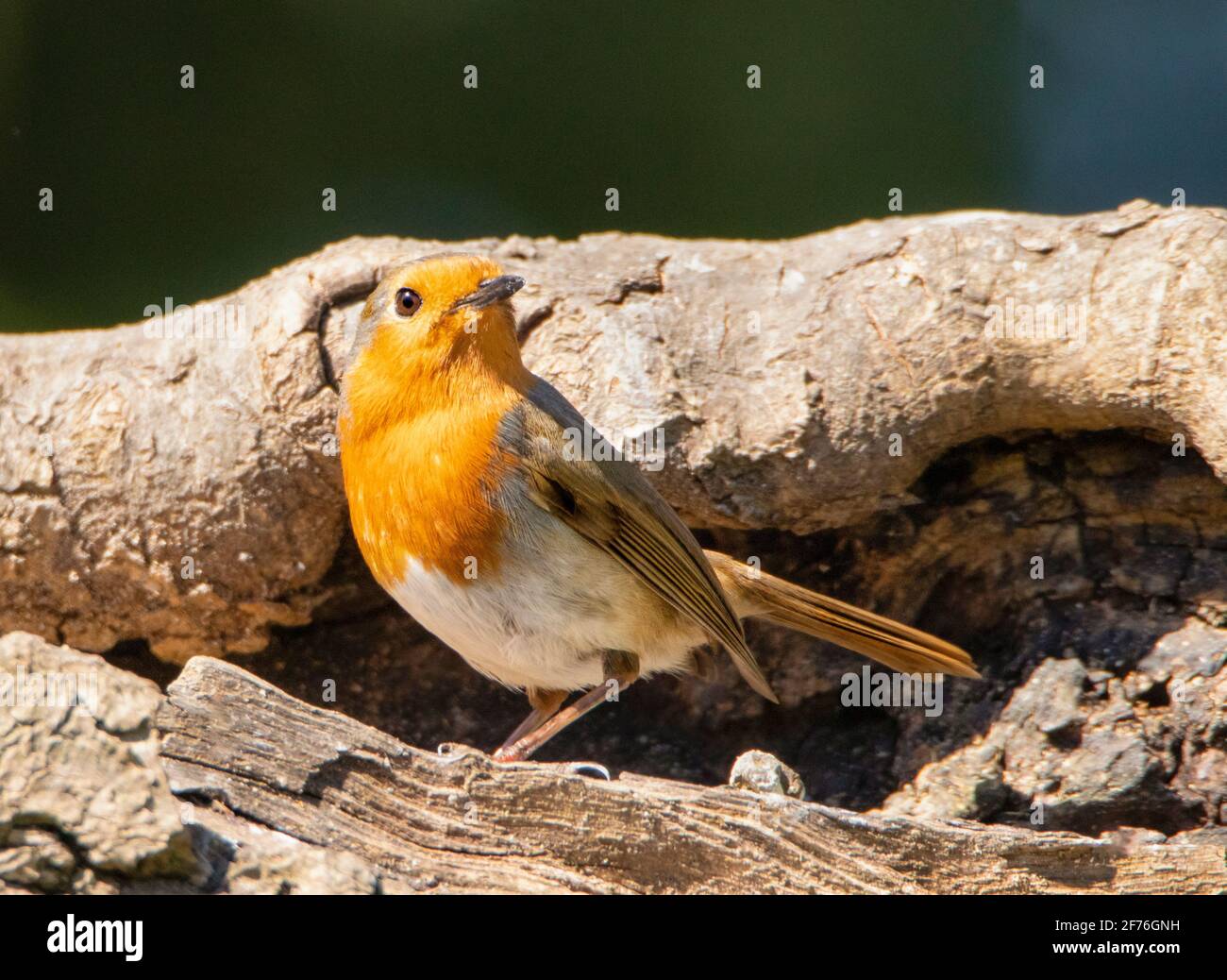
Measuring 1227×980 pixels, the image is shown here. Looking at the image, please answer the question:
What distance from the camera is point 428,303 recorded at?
14.9 ft

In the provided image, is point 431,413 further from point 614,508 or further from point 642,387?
point 642,387

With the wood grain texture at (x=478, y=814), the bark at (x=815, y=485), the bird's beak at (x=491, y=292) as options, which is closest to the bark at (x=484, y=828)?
the wood grain texture at (x=478, y=814)

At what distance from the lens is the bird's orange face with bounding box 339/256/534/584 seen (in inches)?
169

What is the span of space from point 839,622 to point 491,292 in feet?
5.33

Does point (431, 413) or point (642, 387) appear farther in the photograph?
point (642, 387)

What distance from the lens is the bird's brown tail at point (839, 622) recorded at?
15.5 ft

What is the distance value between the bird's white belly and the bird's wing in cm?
7

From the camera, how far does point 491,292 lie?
442 cm

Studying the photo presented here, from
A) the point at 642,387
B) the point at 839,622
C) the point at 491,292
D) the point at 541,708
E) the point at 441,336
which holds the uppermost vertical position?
the point at 491,292

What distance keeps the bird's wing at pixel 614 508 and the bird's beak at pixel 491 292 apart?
0.35 meters

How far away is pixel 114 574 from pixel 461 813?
2139 millimetres

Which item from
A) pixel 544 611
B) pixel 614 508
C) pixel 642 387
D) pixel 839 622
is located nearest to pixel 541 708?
pixel 544 611
